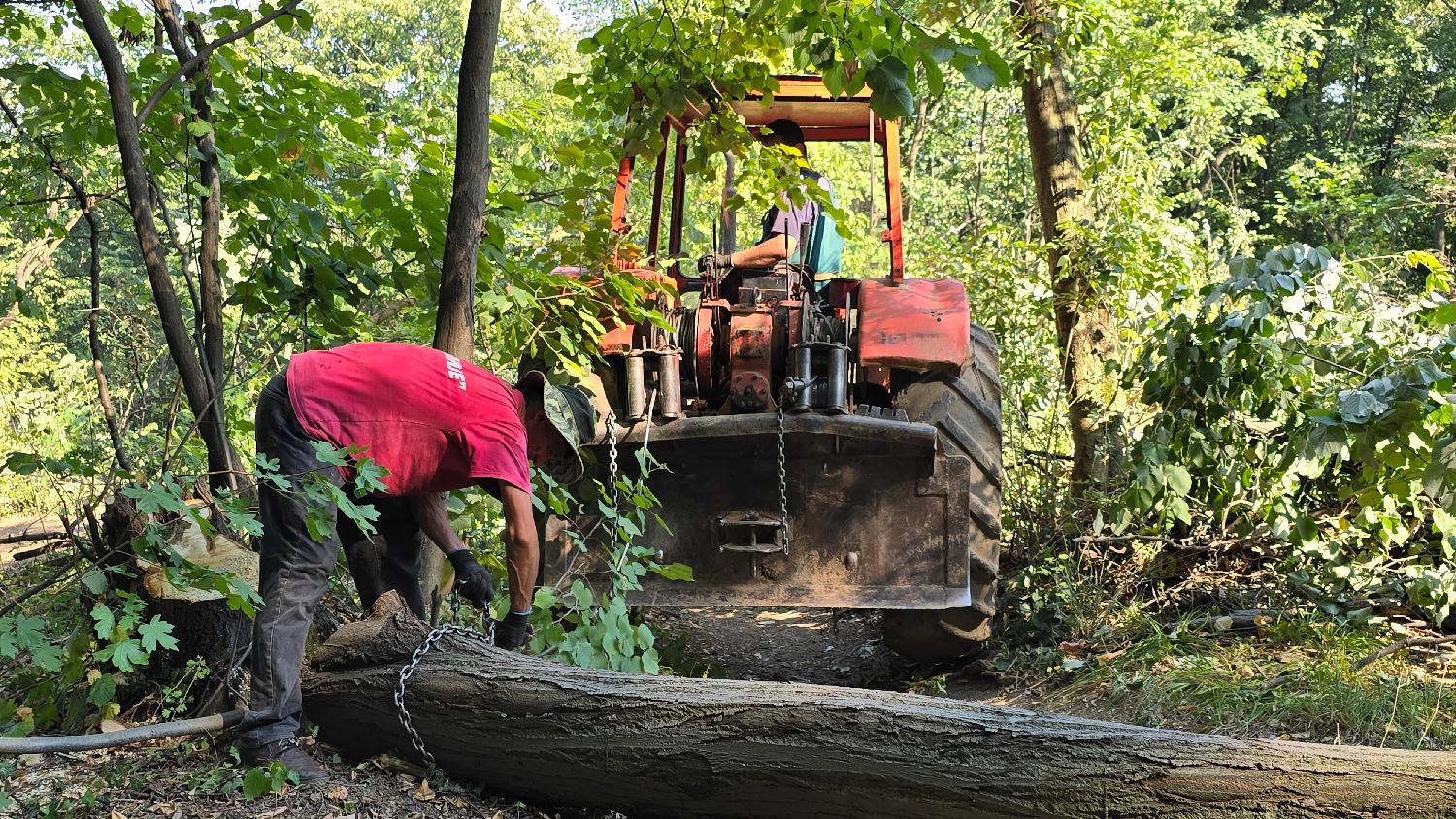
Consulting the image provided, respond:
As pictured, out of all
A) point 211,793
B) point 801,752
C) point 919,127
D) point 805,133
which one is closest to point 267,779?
point 211,793

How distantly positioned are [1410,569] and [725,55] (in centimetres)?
315

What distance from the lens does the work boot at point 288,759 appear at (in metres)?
3.10

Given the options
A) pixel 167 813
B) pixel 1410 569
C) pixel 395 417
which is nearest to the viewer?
pixel 167 813

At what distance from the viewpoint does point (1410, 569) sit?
4352mm

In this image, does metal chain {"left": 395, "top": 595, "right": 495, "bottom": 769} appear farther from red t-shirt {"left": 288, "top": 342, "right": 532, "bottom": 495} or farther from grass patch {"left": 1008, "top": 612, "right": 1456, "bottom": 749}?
grass patch {"left": 1008, "top": 612, "right": 1456, "bottom": 749}

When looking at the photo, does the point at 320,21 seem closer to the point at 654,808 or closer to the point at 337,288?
the point at 337,288

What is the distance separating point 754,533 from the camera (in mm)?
4426

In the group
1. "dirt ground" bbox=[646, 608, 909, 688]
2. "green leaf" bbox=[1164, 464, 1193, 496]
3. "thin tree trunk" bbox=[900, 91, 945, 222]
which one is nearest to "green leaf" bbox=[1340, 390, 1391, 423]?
"green leaf" bbox=[1164, 464, 1193, 496]

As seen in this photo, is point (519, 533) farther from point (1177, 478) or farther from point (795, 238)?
point (1177, 478)

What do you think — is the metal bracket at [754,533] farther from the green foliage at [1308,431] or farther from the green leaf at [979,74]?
the green leaf at [979,74]

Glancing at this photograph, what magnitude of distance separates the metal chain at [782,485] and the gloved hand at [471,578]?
1.12m

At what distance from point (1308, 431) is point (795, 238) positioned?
2.33 meters

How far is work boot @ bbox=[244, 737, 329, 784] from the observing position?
3.10 m

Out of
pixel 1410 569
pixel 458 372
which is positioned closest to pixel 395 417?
pixel 458 372
